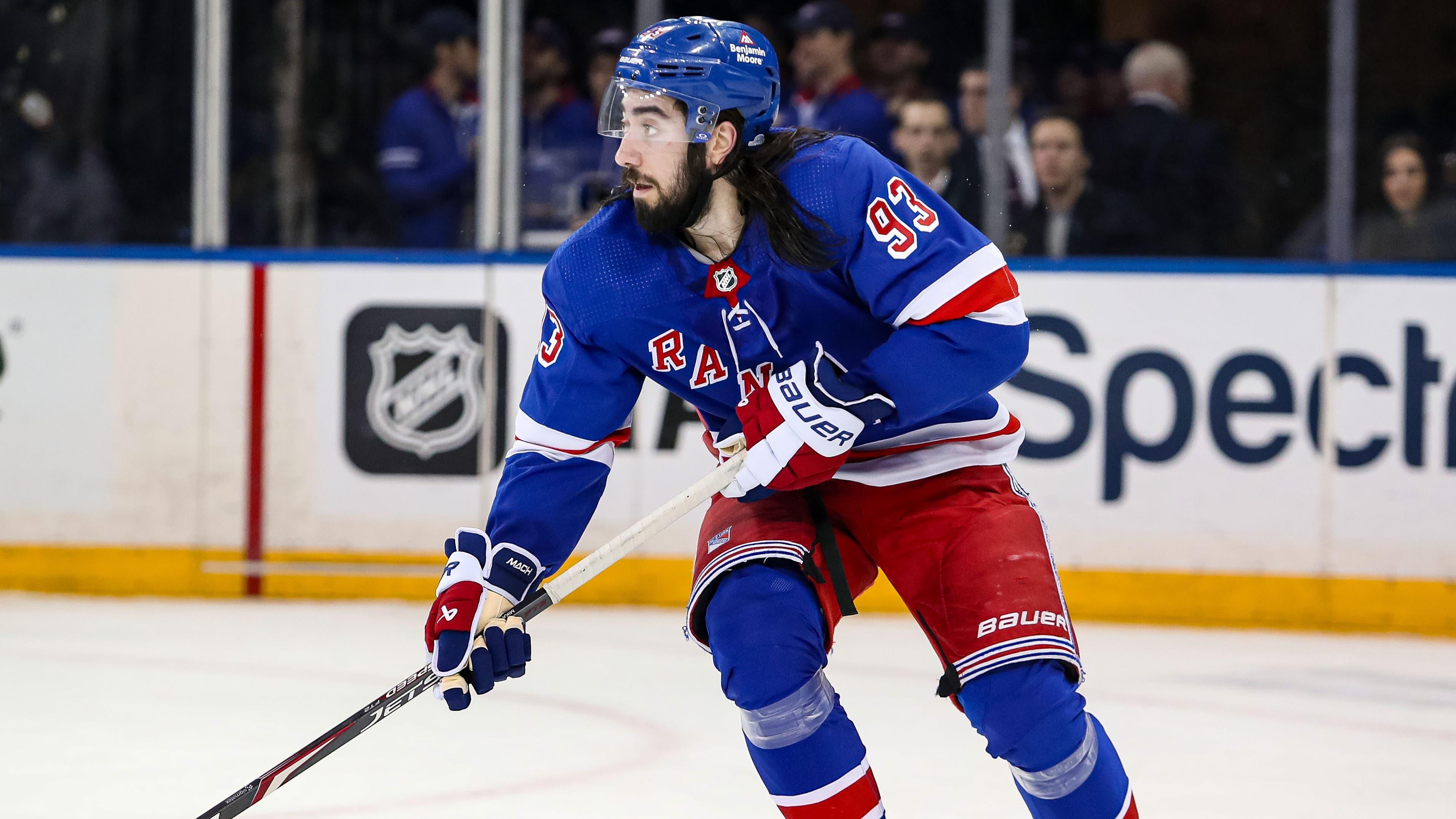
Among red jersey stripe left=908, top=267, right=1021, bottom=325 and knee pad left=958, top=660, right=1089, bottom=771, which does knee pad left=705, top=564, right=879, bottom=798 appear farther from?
red jersey stripe left=908, top=267, right=1021, bottom=325

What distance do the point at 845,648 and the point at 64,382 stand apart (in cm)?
242

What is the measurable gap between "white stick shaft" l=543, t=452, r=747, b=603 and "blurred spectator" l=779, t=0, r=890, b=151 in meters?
2.92

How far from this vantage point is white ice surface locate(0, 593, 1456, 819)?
302 cm

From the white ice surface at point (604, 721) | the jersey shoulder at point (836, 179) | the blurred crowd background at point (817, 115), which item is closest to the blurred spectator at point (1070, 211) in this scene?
the blurred crowd background at point (817, 115)

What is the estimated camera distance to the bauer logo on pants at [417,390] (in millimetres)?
5152

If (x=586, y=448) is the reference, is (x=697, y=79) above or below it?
above

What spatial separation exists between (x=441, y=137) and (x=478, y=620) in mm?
3319

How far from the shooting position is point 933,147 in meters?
4.99

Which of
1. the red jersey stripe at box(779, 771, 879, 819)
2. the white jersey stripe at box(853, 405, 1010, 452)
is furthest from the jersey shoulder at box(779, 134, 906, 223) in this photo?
the red jersey stripe at box(779, 771, 879, 819)

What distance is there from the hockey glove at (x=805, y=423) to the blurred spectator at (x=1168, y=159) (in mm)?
3066

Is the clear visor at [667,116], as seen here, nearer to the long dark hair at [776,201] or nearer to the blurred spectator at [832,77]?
the long dark hair at [776,201]

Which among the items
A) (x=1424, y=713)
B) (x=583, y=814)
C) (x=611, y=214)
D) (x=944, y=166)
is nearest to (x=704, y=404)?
(x=611, y=214)

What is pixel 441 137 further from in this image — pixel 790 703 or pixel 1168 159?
pixel 790 703

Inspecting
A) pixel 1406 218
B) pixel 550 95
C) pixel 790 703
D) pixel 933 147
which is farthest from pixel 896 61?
pixel 790 703
